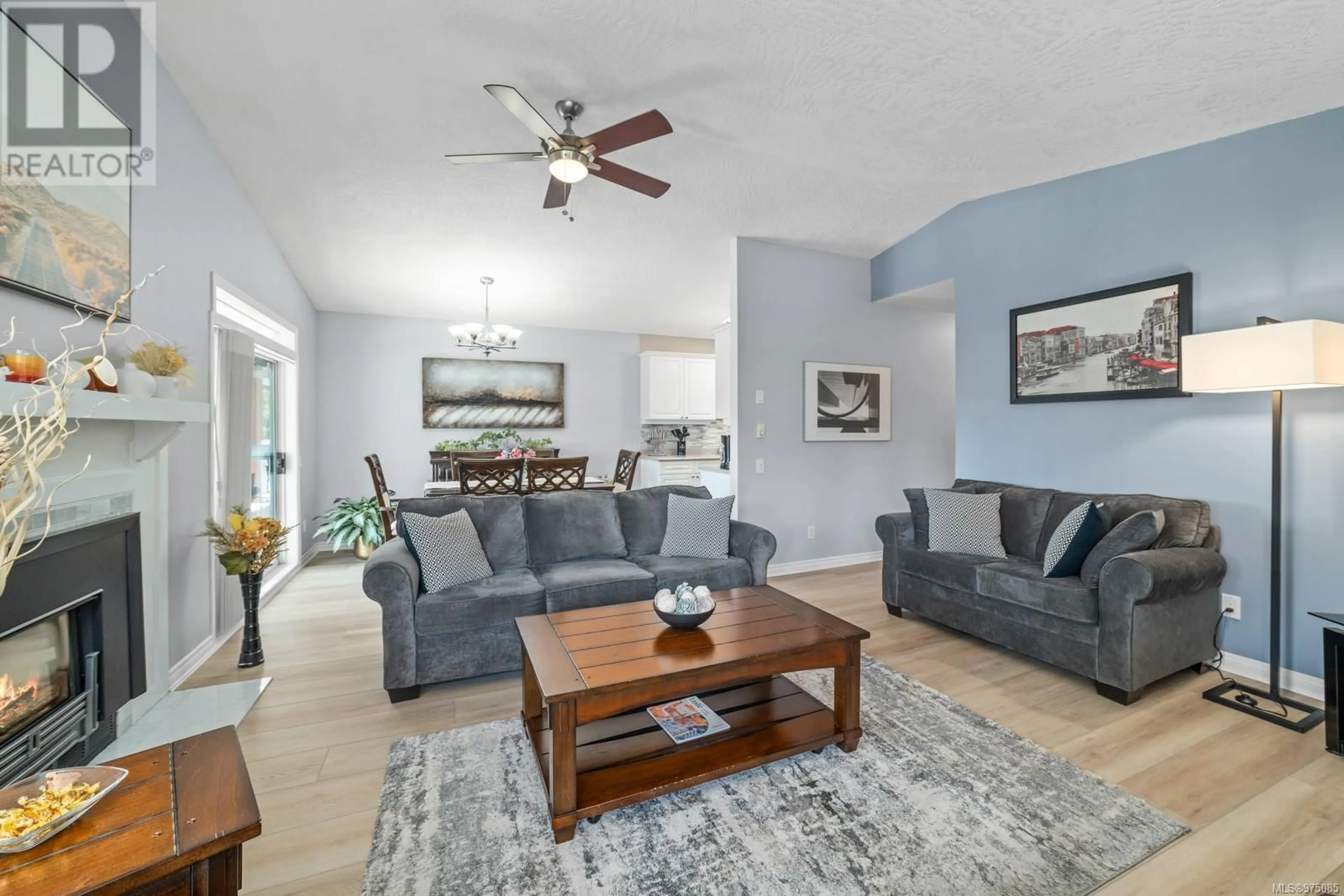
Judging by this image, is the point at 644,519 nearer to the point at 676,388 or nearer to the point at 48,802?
the point at 48,802

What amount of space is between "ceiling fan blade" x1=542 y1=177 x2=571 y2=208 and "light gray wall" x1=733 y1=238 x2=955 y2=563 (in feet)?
6.55

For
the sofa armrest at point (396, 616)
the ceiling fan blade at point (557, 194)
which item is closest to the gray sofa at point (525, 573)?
the sofa armrest at point (396, 616)

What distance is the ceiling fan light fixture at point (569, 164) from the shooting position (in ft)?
8.04

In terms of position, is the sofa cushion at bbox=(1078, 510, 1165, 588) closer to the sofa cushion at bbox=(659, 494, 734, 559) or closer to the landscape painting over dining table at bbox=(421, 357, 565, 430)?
the sofa cushion at bbox=(659, 494, 734, 559)

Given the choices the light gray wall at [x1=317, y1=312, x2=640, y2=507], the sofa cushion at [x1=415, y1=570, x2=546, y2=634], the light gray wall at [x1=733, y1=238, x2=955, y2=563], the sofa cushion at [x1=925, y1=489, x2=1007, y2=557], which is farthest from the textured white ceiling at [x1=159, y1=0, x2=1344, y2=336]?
the sofa cushion at [x1=415, y1=570, x2=546, y2=634]

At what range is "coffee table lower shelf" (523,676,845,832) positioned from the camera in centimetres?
174

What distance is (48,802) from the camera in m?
1.06

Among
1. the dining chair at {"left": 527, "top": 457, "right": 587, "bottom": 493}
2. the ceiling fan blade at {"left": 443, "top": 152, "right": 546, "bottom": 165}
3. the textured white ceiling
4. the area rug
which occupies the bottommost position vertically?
the area rug

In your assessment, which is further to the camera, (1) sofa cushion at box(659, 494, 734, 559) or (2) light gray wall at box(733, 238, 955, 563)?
(2) light gray wall at box(733, 238, 955, 563)

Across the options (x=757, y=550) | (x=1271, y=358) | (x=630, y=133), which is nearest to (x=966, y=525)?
(x=757, y=550)

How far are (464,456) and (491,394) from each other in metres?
1.53

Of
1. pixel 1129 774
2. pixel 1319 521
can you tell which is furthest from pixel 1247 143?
pixel 1129 774

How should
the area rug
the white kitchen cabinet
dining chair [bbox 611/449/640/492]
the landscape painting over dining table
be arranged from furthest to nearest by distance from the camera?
the white kitchen cabinet
the landscape painting over dining table
dining chair [bbox 611/449/640/492]
the area rug

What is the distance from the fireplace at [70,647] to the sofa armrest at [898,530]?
393 cm
